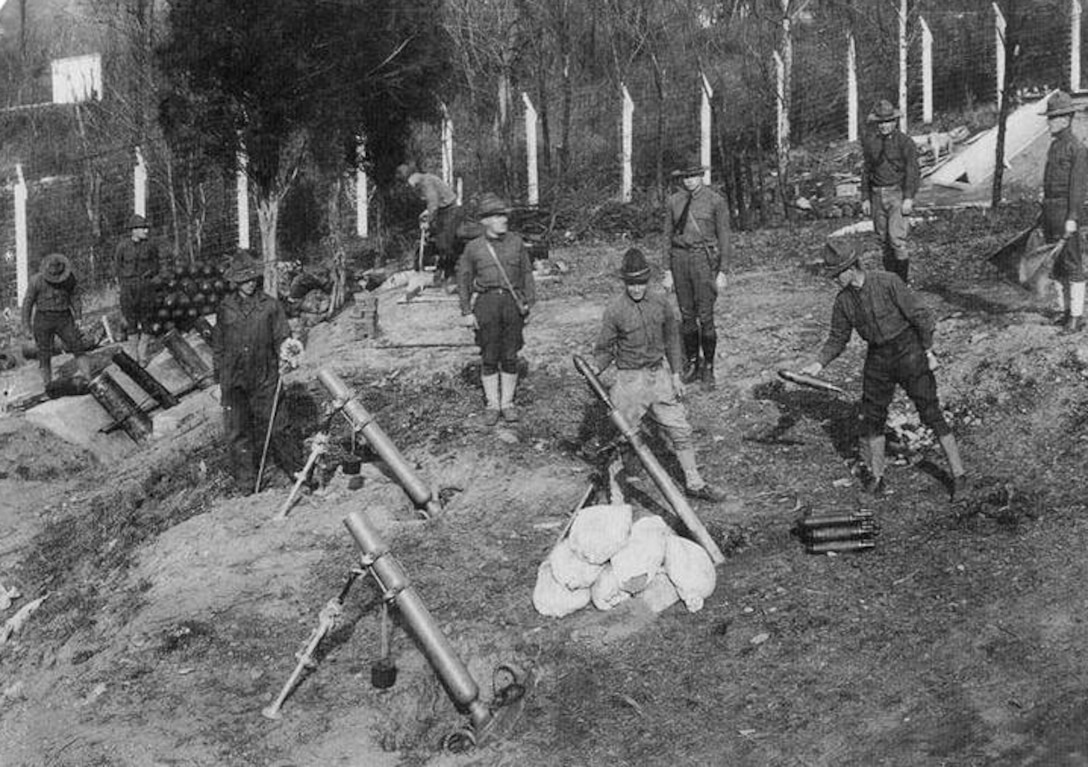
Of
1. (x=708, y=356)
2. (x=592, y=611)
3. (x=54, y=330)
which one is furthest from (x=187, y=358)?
(x=592, y=611)

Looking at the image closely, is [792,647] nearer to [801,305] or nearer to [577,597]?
[577,597]

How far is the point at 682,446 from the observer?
9188 mm

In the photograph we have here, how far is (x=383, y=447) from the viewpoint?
10.1m

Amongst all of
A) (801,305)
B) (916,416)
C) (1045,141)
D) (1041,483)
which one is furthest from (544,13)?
(1041,483)

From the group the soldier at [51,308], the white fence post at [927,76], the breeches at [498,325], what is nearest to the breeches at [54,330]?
the soldier at [51,308]

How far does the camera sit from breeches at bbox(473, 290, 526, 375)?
10742 mm

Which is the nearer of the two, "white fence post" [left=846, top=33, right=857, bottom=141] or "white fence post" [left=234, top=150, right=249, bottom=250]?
"white fence post" [left=234, top=150, right=249, bottom=250]

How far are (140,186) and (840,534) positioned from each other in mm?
15241

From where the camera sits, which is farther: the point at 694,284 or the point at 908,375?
the point at 694,284

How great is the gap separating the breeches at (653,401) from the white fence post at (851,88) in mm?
14912


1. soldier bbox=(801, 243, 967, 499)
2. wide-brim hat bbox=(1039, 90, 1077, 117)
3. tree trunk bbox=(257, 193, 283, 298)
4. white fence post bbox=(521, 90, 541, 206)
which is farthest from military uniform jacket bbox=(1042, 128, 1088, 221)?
white fence post bbox=(521, 90, 541, 206)

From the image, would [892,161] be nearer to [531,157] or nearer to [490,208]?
[490,208]

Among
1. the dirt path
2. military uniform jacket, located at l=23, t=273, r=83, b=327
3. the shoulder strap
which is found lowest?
the dirt path

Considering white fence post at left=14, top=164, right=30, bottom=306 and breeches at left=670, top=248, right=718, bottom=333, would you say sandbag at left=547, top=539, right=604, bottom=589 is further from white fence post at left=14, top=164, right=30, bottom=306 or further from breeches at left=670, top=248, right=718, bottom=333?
white fence post at left=14, top=164, right=30, bottom=306
